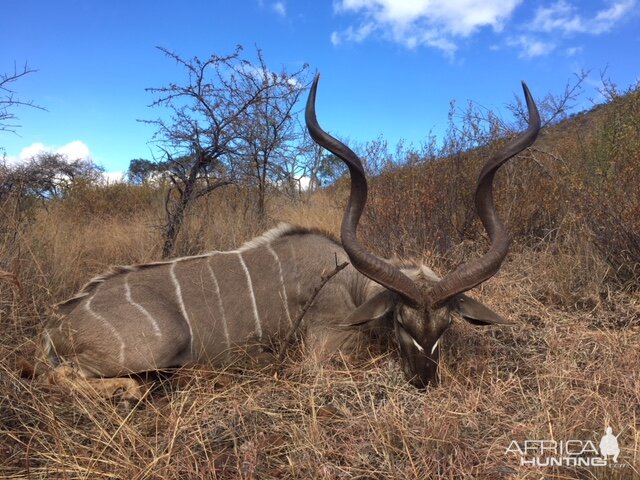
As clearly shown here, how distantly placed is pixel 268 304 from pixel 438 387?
1.13 m

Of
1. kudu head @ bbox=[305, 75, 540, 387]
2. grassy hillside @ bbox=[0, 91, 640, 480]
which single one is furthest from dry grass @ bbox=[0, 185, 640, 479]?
kudu head @ bbox=[305, 75, 540, 387]

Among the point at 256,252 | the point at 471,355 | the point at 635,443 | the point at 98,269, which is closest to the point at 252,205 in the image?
the point at 98,269

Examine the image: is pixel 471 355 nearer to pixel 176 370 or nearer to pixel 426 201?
pixel 176 370

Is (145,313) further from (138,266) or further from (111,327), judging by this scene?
(138,266)

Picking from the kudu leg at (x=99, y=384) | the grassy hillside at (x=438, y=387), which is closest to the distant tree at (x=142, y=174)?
the grassy hillside at (x=438, y=387)

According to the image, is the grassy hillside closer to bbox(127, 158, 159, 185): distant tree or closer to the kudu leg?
the kudu leg

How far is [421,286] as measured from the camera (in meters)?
2.47

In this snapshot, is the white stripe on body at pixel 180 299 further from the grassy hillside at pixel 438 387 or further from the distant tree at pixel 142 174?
the distant tree at pixel 142 174

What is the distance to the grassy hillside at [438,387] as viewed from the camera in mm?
1693

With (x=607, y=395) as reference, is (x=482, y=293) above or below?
above

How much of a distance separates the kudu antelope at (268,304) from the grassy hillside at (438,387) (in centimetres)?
17

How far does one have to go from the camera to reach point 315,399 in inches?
85.5

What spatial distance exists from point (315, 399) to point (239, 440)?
1.36 feet

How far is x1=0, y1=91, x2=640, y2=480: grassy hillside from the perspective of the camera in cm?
169
